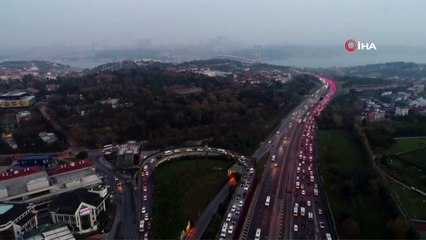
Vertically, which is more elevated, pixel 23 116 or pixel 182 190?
pixel 23 116

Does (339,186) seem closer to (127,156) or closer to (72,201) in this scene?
(127,156)

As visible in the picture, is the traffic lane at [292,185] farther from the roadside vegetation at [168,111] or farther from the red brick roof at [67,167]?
the red brick roof at [67,167]

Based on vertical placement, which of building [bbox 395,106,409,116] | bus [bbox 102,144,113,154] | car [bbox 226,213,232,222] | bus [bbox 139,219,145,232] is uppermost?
building [bbox 395,106,409,116]

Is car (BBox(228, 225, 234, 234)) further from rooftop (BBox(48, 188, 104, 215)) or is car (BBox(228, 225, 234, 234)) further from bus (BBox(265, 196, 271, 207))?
rooftop (BBox(48, 188, 104, 215))

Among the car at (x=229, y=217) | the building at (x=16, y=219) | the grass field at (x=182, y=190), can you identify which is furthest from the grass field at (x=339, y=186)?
the building at (x=16, y=219)

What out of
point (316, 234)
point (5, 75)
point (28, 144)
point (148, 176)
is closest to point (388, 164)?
point (316, 234)

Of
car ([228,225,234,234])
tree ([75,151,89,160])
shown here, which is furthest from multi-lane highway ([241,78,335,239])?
tree ([75,151,89,160])

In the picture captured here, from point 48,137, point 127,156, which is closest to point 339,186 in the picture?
point 127,156
